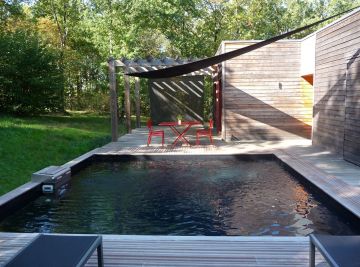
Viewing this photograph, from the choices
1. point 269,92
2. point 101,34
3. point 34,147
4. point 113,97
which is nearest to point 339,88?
point 269,92

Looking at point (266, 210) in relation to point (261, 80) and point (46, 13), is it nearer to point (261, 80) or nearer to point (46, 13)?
point (261, 80)

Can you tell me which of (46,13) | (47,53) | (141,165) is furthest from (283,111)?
(46,13)

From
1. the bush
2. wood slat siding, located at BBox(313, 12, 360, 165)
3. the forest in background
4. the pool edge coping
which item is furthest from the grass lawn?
wood slat siding, located at BBox(313, 12, 360, 165)

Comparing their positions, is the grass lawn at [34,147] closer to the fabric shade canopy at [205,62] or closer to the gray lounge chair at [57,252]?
the fabric shade canopy at [205,62]

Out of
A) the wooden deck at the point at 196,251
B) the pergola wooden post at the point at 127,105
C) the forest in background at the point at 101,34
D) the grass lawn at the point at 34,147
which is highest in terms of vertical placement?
the forest in background at the point at 101,34

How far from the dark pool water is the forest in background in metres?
7.74

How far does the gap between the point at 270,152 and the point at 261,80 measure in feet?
9.73

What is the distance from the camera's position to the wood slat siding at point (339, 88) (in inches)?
279

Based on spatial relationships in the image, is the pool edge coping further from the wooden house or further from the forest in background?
the forest in background

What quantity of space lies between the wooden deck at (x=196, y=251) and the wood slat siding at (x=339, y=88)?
440cm

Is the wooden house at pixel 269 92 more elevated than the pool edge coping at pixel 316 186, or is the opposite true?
the wooden house at pixel 269 92

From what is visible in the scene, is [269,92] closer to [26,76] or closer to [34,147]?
[34,147]

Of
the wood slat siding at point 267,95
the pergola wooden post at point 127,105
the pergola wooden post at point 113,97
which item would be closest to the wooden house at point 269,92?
the wood slat siding at point 267,95

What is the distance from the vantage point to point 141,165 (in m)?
8.25
